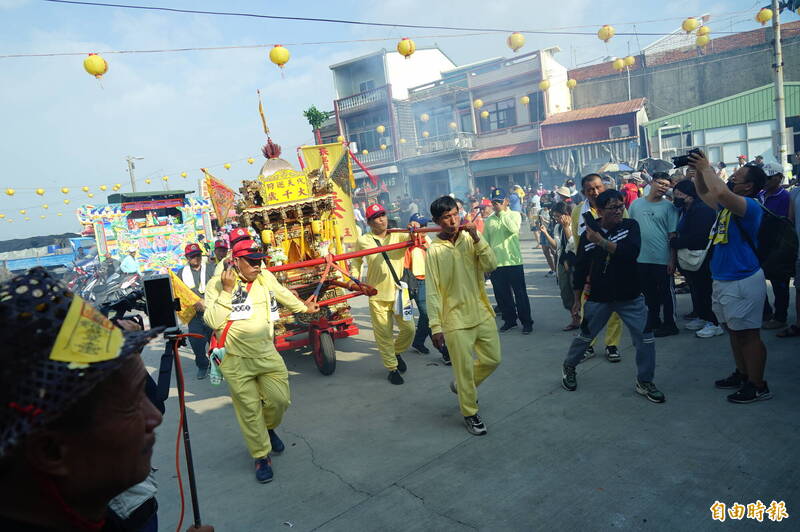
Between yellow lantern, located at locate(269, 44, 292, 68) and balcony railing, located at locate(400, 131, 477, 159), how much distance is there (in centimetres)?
2111

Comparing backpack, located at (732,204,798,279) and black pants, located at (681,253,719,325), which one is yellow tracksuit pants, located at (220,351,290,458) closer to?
backpack, located at (732,204,798,279)

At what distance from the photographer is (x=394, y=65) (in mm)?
32812

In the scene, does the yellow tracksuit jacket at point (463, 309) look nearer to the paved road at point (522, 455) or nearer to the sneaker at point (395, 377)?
the paved road at point (522, 455)

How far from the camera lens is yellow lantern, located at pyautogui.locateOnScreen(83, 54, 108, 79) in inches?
313

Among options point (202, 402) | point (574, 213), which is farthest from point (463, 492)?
point (202, 402)

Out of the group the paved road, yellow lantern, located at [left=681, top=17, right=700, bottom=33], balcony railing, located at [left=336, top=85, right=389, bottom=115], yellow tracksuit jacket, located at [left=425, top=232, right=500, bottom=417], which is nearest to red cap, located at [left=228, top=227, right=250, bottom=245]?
yellow tracksuit jacket, located at [left=425, top=232, right=500, bottom=417]

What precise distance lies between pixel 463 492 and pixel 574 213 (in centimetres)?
362

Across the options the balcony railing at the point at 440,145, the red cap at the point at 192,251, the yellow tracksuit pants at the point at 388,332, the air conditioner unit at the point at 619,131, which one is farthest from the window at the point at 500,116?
the yellow tracksuit pants at the point at 388,332

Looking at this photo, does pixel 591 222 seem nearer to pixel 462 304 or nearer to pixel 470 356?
pixel 462 304

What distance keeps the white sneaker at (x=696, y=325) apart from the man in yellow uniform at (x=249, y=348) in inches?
200

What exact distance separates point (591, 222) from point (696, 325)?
2.83 meters

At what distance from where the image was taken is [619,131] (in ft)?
81.9

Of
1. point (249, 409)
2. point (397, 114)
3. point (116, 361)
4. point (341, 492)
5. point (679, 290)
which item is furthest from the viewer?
point (397, 114)

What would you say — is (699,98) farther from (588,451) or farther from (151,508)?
(151,508)
